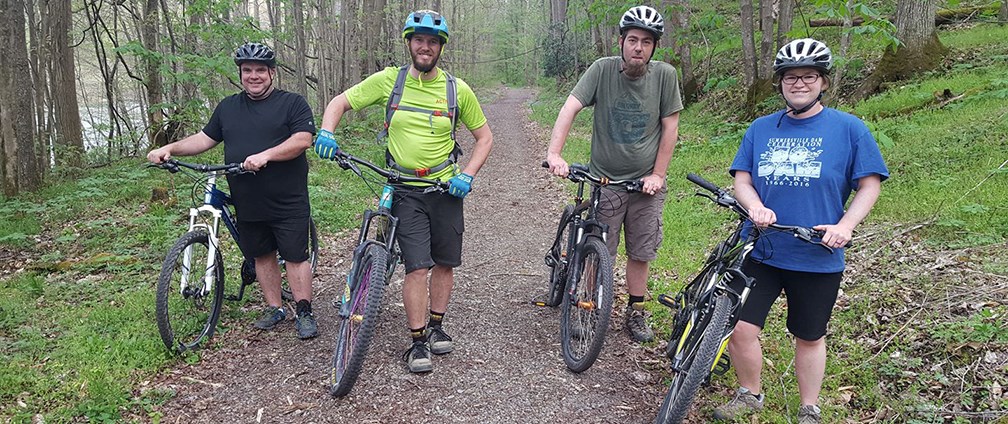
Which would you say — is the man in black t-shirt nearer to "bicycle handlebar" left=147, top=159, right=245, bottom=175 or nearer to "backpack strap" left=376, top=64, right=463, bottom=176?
"bicycle handlebar" left=147, top=159, right=245, bottom=175

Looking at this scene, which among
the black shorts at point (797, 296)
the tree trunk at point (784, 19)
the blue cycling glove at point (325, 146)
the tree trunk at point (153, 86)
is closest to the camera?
the black shorts at point (797, 296)

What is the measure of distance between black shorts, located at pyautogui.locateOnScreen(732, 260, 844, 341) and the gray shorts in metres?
1.27

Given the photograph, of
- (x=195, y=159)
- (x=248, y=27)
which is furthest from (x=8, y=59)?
(x=248, y=27)

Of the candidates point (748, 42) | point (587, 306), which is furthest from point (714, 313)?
point (748, 42)

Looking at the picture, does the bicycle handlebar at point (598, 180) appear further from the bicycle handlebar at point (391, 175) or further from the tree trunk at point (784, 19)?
the tree trunk at point (784, 19)

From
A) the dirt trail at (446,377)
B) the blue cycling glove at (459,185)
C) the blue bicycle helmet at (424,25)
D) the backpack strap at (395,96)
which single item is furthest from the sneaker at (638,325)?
the blue bicycle helmet at (424,25)

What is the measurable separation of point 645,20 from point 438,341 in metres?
2.62

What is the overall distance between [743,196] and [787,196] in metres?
0.22

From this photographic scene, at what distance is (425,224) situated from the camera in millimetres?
3920

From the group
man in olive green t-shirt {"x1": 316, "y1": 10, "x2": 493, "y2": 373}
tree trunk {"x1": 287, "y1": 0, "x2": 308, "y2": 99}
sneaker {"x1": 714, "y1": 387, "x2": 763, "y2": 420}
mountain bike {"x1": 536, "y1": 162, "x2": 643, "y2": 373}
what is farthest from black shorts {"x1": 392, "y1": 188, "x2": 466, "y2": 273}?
tree trunk {"x1": 287, "y1": 0, "x2": 308, "y2": 99}

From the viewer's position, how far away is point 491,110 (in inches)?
1107

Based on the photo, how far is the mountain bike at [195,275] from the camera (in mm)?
4012

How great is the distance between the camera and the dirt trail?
354 centimetres

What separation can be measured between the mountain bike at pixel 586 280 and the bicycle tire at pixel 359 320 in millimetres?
1281
